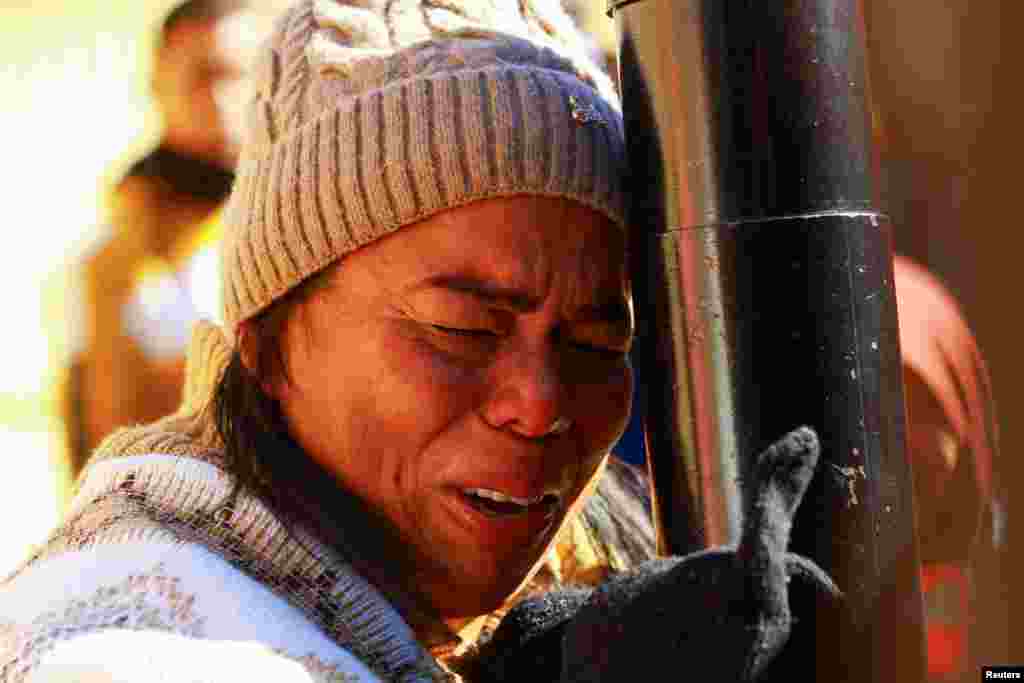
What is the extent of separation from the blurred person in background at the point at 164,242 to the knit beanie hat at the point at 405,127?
292 centimetres

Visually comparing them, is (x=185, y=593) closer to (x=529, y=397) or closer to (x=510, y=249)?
(x=529, y=397)

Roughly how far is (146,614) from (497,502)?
1.63 feet

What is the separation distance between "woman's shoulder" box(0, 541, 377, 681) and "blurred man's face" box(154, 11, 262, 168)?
143 inches

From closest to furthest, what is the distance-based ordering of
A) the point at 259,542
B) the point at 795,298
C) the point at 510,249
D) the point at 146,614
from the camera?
the point at 795,298 < the point at 146,614 < the point at 259,542 < the point at 510,249

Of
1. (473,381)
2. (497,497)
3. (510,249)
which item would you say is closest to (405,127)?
(510,249)

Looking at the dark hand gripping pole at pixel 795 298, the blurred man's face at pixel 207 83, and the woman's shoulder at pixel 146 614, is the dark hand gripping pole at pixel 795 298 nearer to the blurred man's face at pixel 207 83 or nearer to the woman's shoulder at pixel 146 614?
the woman's shoulder at pixel 146 614

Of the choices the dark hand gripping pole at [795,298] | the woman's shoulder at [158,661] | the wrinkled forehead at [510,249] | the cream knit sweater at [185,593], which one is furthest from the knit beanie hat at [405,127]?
the woman's shoulder at [158,661]

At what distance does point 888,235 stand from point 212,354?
1128 mm

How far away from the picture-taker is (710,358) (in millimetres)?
1367

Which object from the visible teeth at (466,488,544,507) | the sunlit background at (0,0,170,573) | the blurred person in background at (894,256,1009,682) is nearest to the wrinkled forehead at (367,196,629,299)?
the visible teeth at (466,488,544,507)

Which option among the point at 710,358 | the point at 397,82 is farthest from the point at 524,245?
the point at 710,358

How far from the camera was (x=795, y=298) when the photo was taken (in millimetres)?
1316

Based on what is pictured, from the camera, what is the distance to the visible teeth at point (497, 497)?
1769mm

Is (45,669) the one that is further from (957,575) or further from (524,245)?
(957,575)
